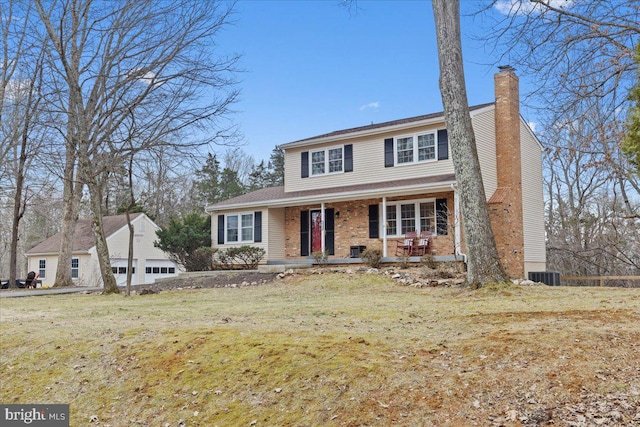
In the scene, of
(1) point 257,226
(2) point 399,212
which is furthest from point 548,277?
(1) point 257,226

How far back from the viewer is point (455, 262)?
17281mm

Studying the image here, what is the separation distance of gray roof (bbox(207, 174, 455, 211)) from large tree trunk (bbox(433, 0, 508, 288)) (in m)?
6.37

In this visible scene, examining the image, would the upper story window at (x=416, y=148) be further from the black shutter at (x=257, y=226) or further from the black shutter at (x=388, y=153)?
the black shutter at (x=257, y=226)

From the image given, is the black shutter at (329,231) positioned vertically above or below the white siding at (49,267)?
above

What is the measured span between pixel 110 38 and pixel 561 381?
17.1m

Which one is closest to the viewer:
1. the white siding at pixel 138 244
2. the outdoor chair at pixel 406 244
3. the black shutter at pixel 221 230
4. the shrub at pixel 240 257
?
the outdoor chair at pixel 406 244

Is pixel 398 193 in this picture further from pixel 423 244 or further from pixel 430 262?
pixel 430 262

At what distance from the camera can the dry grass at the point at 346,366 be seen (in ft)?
14.7

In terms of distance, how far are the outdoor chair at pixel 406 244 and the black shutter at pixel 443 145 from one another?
282 cm

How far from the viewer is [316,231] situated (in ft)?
72.4

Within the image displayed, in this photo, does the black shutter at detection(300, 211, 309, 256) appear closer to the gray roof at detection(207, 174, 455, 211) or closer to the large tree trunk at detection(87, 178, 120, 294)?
the gray roof at detection(207, 174, 455, 211)

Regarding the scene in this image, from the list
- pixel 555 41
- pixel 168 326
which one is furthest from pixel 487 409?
pixel 555 41

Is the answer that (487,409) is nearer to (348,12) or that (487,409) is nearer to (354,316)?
(354,316)

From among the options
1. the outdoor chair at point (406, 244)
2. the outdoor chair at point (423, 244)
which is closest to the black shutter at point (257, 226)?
the outdoor chair at point (406, 244)
